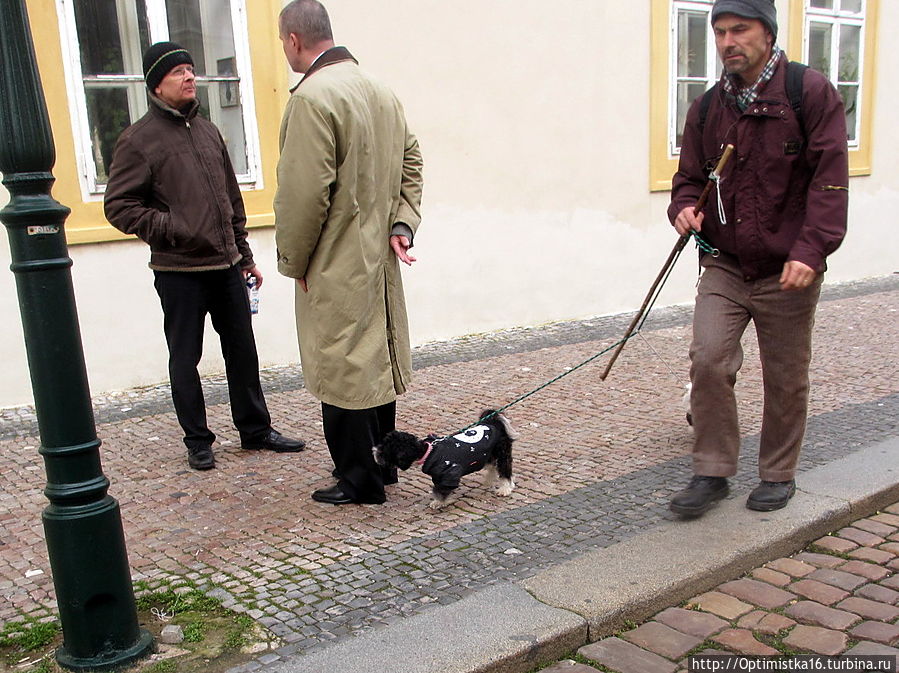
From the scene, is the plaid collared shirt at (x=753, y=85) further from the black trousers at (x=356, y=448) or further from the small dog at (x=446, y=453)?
the black trousers at (x=356, y=448)

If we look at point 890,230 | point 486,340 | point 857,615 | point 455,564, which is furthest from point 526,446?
point 890,230

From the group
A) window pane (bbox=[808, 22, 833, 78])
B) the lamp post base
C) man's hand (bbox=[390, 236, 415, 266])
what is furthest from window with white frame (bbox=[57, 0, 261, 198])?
window pane (bbox=[808, 22, 833, 78])

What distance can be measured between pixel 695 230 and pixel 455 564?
1.70 metres

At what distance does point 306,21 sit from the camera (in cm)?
373

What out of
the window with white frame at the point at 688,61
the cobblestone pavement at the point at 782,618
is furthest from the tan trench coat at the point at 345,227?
the window with white frame at the point at 688,61

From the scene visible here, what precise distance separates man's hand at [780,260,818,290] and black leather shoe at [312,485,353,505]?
2.11 metres

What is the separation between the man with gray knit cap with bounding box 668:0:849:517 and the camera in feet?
11.2

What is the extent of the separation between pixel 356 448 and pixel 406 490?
1.51 feet

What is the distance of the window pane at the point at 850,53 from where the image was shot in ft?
36.1

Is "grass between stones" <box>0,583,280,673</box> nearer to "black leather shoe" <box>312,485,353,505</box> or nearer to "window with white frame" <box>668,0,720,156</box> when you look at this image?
"black leather shoe" <box>312,485,353,505</box>

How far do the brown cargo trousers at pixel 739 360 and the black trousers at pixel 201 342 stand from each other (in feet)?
8.00

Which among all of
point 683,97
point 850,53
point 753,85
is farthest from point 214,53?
point 850,53

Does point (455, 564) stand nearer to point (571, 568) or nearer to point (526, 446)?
point (571, 568)

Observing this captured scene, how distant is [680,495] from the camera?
3.79 metres
